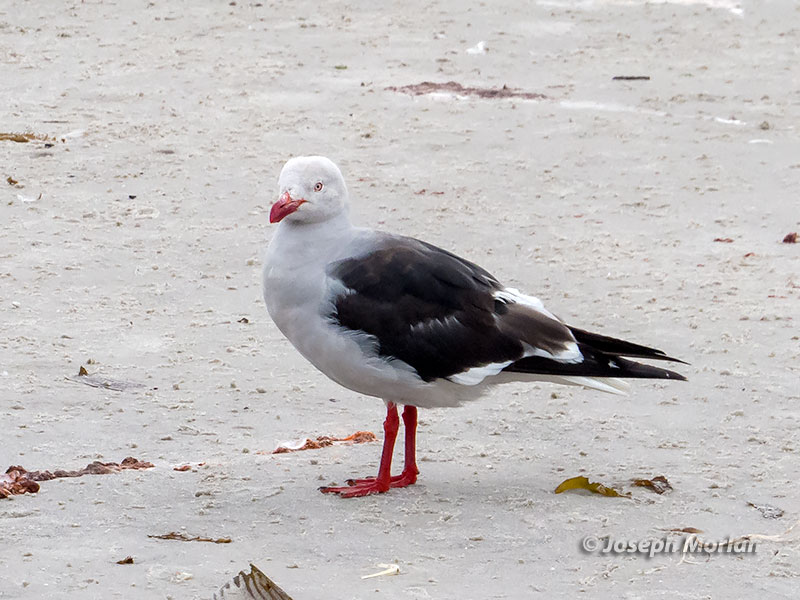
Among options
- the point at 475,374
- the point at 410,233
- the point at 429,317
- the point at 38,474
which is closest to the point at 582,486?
the point at 475,374

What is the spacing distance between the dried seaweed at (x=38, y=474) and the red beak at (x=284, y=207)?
95 centimetres

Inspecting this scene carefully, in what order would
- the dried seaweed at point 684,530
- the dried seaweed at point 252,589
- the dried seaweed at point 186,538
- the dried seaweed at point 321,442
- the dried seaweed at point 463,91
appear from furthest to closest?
the dried seaweed at point 463,91 < the dried seaweed at point 321,442 < the dried seaweed at point 684,530 < the dried seaweed at point 186,538 < the dried seaweed at point 252,589

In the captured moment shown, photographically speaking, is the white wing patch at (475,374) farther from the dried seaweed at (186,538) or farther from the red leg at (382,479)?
the dried seaweed at (186,538)

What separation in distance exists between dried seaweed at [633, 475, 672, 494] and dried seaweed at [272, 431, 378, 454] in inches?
42.4

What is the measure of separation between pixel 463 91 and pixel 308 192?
5476mm

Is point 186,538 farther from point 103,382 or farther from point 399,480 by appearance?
point 103,382

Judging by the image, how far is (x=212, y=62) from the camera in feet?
34.1

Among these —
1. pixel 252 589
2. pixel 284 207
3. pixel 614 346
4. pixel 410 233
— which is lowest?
pixel 252 589

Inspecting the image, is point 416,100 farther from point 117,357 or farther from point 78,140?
point 117,357

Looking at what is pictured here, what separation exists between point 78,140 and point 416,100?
242cm

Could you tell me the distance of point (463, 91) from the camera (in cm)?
984

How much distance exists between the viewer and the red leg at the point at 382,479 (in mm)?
4457

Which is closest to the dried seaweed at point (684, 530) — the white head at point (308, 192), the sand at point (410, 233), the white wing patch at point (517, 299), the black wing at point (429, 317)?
the sand at point (410, 233)

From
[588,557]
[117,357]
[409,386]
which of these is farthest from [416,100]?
[588,557]
